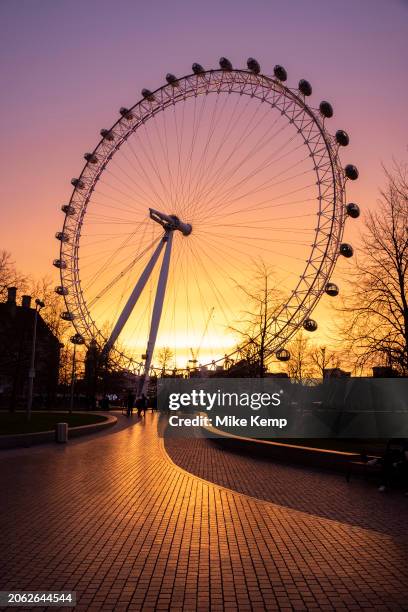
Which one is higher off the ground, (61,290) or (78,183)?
(78,183)

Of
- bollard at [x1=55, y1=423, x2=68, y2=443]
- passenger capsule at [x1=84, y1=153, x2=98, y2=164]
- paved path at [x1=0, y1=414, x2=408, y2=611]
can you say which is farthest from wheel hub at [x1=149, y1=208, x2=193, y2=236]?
paved path at [x1=0, y1=414, x2=408, y2=611]

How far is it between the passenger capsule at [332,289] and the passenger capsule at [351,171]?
6.03 metres

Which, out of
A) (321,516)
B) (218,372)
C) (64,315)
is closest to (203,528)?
(321,516)

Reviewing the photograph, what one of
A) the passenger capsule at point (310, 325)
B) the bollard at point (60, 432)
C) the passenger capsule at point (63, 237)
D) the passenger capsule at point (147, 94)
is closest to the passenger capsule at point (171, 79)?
the passenger capsule at point (147, 94)

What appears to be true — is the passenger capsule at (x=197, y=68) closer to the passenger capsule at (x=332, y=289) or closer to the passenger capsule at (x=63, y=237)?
the passenger capsule at (x=63, y=237)

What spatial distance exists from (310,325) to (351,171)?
8.72 meters

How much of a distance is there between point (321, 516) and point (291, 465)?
742cm

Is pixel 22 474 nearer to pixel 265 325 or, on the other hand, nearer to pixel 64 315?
pixel 265 325

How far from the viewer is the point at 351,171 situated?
3219cm

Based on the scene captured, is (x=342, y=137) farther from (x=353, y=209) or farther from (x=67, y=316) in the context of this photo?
(x=67, y=316)

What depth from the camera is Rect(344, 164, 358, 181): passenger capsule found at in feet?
106

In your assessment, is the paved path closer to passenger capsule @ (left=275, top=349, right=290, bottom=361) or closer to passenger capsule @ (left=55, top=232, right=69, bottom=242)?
passenger capsule @ (left=275, top=349, right=290, bottom=361)

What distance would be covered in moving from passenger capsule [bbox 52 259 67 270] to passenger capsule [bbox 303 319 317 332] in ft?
66.2

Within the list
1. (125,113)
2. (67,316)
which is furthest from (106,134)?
(67,316)
